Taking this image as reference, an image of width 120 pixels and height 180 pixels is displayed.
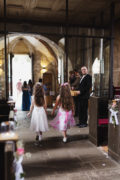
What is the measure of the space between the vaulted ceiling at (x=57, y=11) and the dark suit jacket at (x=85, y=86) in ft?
9.19

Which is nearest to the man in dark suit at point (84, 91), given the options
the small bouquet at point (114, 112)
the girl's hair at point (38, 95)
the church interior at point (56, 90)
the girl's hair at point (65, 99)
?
the church interior at point (56, 90)

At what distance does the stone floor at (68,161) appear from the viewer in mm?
3092

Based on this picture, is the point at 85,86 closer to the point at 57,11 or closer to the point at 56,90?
the point at 57,11

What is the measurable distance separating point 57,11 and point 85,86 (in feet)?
12.2

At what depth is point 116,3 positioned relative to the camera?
22.5 feet

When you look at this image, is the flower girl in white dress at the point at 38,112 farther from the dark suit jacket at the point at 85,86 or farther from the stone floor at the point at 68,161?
the dark suit jacket at the point at 85,86

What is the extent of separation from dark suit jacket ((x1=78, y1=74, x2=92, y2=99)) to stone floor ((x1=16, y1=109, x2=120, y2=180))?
4.20 ft

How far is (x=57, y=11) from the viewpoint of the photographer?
310 inches

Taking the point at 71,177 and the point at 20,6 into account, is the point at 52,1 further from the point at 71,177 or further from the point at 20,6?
the point at 71,177

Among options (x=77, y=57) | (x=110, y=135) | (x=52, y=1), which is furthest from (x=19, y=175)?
(x=77, y=57)

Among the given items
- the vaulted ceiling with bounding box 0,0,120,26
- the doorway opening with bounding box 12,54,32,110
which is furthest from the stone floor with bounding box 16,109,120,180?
the doorway opening with bounding box 12,54,32,110

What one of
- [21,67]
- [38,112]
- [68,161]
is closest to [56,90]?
[21,67]

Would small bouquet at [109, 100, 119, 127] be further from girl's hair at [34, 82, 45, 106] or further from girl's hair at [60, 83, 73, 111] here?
girl's hair at [34, 82, 45, 106]

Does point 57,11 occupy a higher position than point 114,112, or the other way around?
point 57,11
